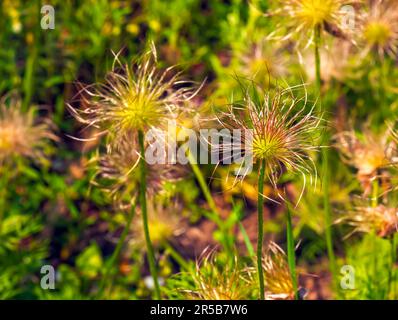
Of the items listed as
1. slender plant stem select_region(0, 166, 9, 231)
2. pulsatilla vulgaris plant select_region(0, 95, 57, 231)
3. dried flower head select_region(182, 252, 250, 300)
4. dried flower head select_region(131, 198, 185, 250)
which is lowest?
dried flower head select_region(182, 252, 250, 300)

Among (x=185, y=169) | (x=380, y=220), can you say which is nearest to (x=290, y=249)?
(x=380, y=220)

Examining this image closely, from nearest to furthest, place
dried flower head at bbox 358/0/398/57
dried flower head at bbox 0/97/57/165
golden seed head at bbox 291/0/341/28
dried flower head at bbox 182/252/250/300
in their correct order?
dried flower head at bbox 182/252/250/300 → golden seed head at bbox 291/0/341/28 → dried flower head at bbox 358/0/398/57 → dried flower head at bbox 0/97/57/165

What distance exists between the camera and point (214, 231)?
Result: 118 inches

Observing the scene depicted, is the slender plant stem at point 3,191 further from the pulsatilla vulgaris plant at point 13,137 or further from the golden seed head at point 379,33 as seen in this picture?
the golden seed head at point 379,33

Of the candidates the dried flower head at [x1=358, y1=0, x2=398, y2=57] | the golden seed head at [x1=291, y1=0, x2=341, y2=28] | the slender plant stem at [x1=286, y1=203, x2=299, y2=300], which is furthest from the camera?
the dried flower head at [x1=358, y1=0, x2=398, y2=57]

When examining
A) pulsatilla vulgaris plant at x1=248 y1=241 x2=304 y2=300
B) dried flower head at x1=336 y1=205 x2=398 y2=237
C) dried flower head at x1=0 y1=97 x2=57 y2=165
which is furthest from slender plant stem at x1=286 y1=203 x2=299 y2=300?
dried flower head at x1=0 y1=97 x2=57 y2=165

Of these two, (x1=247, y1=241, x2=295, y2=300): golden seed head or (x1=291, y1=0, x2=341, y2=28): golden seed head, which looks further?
(x1=291, y1=0, x2=341, y2=28): golden seed head

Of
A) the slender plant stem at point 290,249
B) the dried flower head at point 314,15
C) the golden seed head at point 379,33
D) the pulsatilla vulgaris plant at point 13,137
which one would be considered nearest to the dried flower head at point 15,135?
the pulsatilla vulgaris plant at point 13,137

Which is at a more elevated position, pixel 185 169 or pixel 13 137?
pixel 13 137

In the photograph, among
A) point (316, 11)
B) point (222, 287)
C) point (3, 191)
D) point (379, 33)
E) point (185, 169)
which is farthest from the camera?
point (3, 191)

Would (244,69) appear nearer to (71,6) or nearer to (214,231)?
(214,231)

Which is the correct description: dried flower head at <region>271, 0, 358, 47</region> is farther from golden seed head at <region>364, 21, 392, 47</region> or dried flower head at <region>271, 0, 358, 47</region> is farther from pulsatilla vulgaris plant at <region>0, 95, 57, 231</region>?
pulsatilla vulgaris plant at <region>0, 95, 57, 231</region>

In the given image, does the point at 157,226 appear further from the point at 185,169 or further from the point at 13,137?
the point at 13,137
